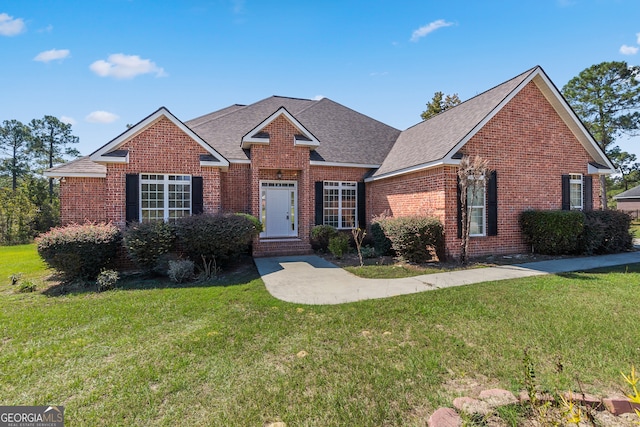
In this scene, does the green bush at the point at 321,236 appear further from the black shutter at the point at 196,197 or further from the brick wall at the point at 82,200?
the brick wall at the point at 82,200

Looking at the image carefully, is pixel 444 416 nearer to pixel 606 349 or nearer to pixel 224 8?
pixel 606 349

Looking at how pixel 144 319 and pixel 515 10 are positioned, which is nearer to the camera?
pixel 144 319

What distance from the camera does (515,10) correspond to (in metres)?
9.43

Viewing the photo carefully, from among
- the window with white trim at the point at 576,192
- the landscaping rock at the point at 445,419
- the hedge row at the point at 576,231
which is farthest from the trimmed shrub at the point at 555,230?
the landscaping rock at the point at 445,419

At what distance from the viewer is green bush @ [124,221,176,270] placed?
861 cm

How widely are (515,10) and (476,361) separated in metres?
10.9

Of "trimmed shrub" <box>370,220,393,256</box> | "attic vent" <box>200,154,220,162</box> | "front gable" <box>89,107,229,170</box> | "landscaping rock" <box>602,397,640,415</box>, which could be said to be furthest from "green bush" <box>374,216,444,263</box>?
"landscaping rock" <box>602,397,640,415</box>

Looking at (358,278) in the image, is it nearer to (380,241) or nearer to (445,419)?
(380,241)

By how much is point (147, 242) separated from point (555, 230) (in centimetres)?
1319

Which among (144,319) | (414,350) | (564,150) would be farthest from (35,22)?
(564,150)

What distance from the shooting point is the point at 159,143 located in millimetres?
10297

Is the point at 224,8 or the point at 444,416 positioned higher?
the point at 224,8

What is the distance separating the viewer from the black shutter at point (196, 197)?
34.6ft

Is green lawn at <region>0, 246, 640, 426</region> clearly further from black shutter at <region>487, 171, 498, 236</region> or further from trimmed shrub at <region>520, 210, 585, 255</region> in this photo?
black shutter at <region>487, 171, 498, 236</region>
